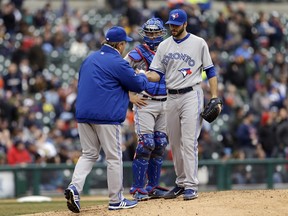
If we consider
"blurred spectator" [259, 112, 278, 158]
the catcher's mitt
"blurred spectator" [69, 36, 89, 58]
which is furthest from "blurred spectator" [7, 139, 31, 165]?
the catcher's mitt

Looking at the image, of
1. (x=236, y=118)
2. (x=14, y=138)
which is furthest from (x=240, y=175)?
(x=14, y=138)

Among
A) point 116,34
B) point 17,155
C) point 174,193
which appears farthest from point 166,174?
point 116,34

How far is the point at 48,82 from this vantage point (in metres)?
22.2

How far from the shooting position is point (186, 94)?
463 inches

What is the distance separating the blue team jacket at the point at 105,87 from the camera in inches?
437

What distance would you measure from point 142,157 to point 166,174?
7.50 m

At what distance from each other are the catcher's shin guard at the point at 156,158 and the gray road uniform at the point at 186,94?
0.35 meters

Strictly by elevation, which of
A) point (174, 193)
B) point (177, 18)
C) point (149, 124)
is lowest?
point (174, 193)

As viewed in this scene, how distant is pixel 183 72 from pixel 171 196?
151cm

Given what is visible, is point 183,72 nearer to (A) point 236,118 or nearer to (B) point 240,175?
(B) point 240,175

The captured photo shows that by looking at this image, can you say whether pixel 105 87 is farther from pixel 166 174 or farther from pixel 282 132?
pixel 282 132

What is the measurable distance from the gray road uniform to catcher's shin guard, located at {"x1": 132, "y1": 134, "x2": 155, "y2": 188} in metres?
0.26

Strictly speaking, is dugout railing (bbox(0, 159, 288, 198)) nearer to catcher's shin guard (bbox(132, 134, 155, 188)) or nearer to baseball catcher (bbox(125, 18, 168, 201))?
baseball catcher (bbox(125, 18, 168, 201))

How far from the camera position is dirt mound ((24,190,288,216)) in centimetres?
1090
